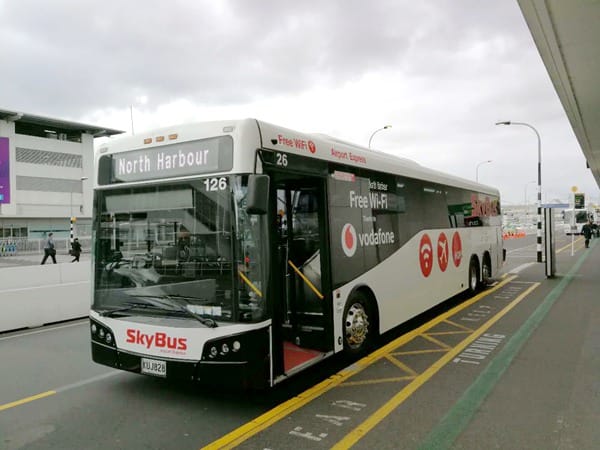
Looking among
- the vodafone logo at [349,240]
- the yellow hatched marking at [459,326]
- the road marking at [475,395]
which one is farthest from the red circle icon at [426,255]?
the vodafone logo at [349,240]

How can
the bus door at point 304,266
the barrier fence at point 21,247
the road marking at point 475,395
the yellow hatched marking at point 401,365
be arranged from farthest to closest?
the barrier fence at point 21,247 < the yellow hatched marking at point 401,365 < the bus door at point 304,266 < the road marking at point 475,395

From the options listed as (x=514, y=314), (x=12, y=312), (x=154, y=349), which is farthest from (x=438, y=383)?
(x=12, y=312)

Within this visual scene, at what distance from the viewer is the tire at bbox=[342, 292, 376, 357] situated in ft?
19.9

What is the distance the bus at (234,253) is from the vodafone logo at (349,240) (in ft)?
0.09

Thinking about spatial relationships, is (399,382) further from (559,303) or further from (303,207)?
(559,303)

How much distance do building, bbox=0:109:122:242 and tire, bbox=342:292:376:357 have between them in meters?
53.1

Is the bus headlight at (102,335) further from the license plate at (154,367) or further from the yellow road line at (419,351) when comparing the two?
the yellow road line at (419,351)

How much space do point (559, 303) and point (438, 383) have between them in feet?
22.2

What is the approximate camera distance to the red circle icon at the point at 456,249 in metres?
10.3

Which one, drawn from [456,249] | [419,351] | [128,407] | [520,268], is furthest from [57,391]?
[520,268]

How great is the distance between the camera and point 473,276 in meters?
11.8

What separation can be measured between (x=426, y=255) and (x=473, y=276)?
374cm

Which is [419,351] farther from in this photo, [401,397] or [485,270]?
[485,270]

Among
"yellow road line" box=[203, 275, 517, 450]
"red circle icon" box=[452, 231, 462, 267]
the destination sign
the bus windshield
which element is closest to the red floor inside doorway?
"yellow road line" box=[203, 275, 517, 450]
